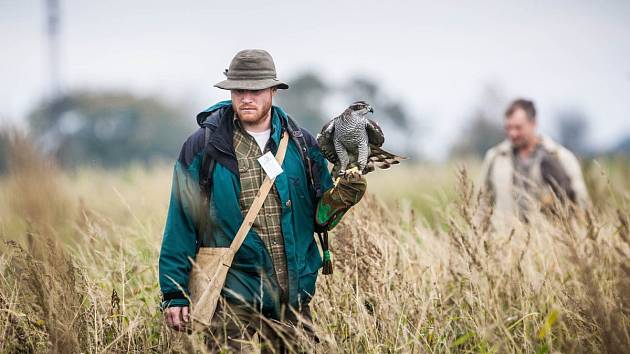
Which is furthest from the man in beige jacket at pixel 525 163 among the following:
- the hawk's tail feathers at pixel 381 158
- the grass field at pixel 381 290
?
the hawk's tail feathers at pixel 381 158

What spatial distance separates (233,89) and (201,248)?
810mm

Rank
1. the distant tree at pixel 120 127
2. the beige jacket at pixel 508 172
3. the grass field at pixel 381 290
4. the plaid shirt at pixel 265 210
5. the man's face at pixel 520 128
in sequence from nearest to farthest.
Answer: the grass field at pixel 381 290, the plaid shirt at pixel 265 210, the beige jacket at pixel 508 172, the man's face at pixel 520 128, the distant tree at pixel 120 127

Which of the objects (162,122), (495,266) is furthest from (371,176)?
(162,122)

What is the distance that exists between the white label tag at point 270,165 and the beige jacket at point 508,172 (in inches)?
115

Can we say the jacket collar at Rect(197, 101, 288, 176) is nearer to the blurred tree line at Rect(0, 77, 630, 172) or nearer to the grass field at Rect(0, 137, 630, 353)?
the grass field at Rect(0, 137, 630, 353)

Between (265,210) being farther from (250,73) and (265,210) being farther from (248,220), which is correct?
(250,73)

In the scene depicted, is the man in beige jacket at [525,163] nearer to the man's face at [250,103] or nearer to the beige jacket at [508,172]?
the beige jacket at [508,172]

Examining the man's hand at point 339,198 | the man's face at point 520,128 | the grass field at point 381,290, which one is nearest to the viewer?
the grass field at point 381,290

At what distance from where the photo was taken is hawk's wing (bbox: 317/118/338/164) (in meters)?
3.11

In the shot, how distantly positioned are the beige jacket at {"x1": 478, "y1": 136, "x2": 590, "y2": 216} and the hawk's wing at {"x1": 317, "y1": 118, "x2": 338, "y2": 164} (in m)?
2.71

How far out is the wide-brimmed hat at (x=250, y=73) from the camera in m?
3.06

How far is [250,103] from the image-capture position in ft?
10.1

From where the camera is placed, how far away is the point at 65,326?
2.75 metres

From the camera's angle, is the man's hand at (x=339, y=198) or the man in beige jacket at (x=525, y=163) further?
the man in beige jacket at (x=525, y=163)
